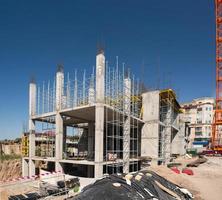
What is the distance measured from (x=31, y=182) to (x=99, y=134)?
5.73 meters

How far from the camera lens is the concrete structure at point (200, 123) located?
6678 centimetres

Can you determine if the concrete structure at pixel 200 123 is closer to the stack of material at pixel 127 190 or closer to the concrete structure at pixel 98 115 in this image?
the concrete structure at pixel 98 115

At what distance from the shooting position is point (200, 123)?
74625mm

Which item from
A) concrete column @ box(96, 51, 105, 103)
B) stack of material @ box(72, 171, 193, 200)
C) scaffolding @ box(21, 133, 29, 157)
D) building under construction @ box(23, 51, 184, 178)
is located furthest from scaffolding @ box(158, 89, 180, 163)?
stack of material @ box(72, 171, 193, 200)

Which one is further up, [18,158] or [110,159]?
[110,159]

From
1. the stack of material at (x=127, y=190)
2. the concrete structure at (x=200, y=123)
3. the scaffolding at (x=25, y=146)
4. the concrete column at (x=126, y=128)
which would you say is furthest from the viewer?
the concrete structure at (x=200, y=123)

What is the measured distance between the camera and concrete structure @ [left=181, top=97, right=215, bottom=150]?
6678 centimetres

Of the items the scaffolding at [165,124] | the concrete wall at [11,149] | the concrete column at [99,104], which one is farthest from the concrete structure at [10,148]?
the concrete column at [99,104]

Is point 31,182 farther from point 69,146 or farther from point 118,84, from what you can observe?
point 69,146

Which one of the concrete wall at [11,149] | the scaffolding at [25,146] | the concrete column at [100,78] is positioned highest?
the concrete column at [100,78]

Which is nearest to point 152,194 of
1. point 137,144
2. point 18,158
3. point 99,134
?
point 99,134

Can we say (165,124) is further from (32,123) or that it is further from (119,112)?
(32,123)

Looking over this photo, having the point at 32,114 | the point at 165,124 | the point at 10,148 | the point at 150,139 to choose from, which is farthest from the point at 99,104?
the point at 10,148

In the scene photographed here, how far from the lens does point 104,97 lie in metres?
18.4
